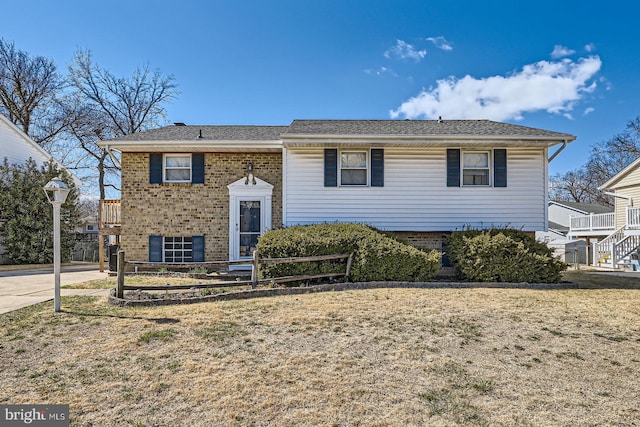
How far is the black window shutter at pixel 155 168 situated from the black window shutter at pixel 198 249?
2.20m

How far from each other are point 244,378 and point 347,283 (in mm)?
4873

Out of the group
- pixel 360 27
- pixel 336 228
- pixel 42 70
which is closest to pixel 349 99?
pixel 360 27

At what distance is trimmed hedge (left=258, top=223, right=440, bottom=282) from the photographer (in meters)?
8.55

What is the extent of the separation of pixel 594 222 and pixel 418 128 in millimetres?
17338

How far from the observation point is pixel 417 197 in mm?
11188

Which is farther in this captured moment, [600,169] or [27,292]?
[600,169]

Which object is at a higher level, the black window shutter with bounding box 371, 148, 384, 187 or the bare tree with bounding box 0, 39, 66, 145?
the bare tree with bounding box 0, 39, 66, 145

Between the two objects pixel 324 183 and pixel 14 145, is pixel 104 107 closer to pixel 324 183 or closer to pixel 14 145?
pixel 14 145

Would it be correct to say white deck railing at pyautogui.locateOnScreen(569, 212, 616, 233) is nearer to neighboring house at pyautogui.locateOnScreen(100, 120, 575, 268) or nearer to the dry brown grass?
neighboring house at pyautogui.locateOnScreen(100, 120, 575, 268)

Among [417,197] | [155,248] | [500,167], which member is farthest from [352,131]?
[155,248]

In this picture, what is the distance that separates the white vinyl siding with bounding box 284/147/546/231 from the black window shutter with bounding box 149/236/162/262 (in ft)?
13.8

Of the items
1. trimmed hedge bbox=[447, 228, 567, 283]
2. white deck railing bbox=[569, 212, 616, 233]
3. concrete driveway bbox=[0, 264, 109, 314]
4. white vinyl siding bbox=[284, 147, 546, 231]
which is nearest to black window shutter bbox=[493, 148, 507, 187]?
white vinyl siding bbox=[284, 147, 546, 231]

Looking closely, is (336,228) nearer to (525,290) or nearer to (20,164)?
(525,290)

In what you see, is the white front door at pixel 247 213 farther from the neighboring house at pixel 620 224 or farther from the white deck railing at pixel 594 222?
the white deck railing at pixel 594 222
